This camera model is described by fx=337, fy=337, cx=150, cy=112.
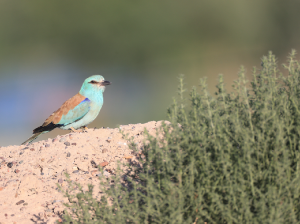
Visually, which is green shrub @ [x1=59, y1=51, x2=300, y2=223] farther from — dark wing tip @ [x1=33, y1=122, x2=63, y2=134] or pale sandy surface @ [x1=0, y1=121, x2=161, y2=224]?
dark wing tip @ [x1=33, y1=122, x2=63, y2=134]

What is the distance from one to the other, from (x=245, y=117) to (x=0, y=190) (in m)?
3.60

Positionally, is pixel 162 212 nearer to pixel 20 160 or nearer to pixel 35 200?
pixel 35 200

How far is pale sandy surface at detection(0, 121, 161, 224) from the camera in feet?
13.7

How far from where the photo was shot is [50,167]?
197 inches

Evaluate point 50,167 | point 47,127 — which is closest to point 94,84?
point 47,127

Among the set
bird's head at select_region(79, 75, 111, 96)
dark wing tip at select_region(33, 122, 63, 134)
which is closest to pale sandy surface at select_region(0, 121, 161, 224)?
dark wing tip at select_region(33, 122, 63, 134)

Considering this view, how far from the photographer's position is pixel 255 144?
109 inches

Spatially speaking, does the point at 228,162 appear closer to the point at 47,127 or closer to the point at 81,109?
the point at 81,109

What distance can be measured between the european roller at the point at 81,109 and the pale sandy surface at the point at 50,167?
93cm

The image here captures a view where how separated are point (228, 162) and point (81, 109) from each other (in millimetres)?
4525

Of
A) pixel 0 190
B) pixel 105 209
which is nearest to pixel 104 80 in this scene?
pixel 0 190

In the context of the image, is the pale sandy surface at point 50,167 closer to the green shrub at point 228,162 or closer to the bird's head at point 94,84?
the bird's head at point 94,84

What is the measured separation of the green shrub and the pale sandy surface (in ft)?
4.54

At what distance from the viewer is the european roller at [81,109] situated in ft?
21.9
